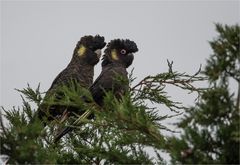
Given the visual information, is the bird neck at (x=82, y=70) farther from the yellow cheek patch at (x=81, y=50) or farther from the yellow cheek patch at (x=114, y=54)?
the yellow cheek patch at (x=114, y=54)

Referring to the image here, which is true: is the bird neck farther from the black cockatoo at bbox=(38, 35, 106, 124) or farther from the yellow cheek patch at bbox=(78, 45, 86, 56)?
the yellow cheek patch at bbox=(78, 45, 86, 56)

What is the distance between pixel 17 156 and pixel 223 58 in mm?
1429

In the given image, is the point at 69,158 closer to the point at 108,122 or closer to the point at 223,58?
the point at 108,122

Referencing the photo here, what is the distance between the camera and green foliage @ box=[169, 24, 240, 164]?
9.20 feet

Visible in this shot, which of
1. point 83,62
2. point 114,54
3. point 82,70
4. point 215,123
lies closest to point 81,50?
point 83,62

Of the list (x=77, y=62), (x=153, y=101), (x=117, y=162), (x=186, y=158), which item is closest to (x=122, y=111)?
(x=117, y=162)

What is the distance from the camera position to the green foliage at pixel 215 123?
2.80 meters

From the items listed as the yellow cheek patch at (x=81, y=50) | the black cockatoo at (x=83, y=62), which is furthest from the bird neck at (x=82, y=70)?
the yellow cheek patch at (x=81, y=50)

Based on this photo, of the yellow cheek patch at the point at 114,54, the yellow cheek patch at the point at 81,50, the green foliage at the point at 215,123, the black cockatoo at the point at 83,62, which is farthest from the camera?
the yellow cheek patch at the point at 81,50

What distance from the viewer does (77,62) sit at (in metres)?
8.30

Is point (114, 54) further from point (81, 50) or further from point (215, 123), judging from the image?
point (215, 123)

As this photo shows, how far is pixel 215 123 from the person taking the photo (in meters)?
2.87

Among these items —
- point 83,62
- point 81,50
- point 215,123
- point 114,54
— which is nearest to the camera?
point 215,123

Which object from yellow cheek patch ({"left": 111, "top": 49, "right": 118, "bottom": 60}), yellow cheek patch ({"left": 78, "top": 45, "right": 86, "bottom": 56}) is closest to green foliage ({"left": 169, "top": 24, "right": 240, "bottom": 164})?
yellow cheek patch ({"left": 111, "top": 49, "right": 118, "bottom": 60})
